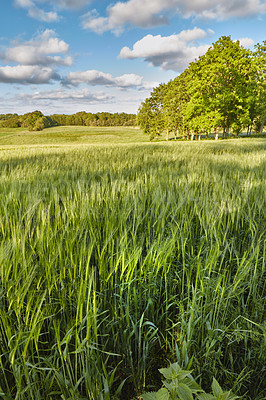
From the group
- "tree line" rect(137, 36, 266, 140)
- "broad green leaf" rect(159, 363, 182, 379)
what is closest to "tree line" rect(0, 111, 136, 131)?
"tree line" rect(137, 36, 266, 140)

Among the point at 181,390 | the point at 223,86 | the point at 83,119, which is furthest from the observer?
the point at 83,119

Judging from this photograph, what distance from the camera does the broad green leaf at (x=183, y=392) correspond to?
1.55ft

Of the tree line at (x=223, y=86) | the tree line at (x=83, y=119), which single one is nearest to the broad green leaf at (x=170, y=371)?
the tree line at (x=223, y=86)

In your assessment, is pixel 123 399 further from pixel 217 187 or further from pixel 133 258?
pixel 217 187

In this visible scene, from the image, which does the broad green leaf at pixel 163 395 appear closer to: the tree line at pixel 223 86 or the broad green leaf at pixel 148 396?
the broad green leaf at pixel 148 396

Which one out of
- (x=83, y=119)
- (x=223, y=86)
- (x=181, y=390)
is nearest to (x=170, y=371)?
(x=181, y=390)

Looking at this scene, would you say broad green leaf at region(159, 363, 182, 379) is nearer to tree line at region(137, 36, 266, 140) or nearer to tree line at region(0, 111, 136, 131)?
tree line at region(137, 36, 266, 140)

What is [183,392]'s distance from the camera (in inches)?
18.8

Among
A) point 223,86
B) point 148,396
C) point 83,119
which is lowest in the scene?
point 148,396

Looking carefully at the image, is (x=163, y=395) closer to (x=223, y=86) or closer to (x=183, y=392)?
(x=183, y=392)

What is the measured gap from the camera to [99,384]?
0.56 metres

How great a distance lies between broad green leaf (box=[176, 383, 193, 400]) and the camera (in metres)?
0.47

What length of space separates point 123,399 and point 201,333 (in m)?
0.30

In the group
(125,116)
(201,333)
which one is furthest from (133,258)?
(125,116)
